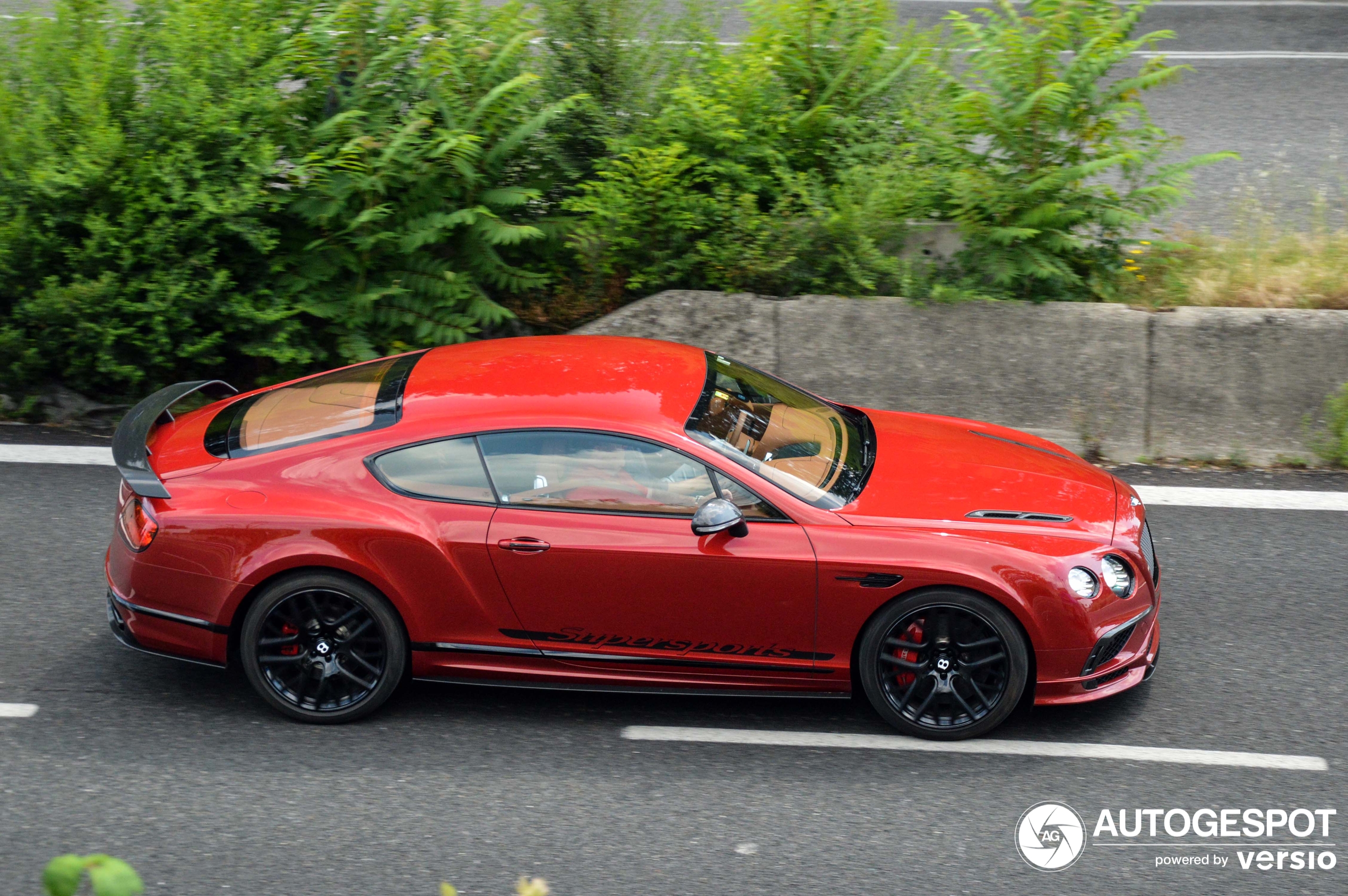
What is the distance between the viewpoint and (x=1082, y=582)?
486 cm

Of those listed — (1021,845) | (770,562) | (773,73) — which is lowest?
(1021,845)

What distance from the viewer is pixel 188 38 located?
26.4ft

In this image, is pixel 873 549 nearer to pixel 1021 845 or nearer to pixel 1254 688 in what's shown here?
pixel 1021 845

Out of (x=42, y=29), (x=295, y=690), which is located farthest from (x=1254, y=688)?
(x=42, y=29)

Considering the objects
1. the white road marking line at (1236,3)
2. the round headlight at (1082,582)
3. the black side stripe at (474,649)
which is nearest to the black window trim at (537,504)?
the black side stripe at (474,649)

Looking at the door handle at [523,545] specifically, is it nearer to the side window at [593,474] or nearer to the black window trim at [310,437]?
the side window at [593,474]

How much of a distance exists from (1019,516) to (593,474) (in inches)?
67.0

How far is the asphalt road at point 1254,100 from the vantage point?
10406 millimetres

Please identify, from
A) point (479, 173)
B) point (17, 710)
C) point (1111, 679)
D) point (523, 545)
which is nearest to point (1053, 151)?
point (479, 173)

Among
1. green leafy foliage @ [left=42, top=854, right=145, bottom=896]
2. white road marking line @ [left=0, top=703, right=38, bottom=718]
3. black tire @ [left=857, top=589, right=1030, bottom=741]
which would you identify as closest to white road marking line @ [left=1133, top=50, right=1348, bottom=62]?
black tire @ [left=857, top=589, right=1030, bottom=741]

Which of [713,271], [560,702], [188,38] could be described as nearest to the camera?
[560,702]

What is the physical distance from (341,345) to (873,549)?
15.7 feet

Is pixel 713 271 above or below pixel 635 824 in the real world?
above

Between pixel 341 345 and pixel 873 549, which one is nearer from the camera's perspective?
pixel 873 549
